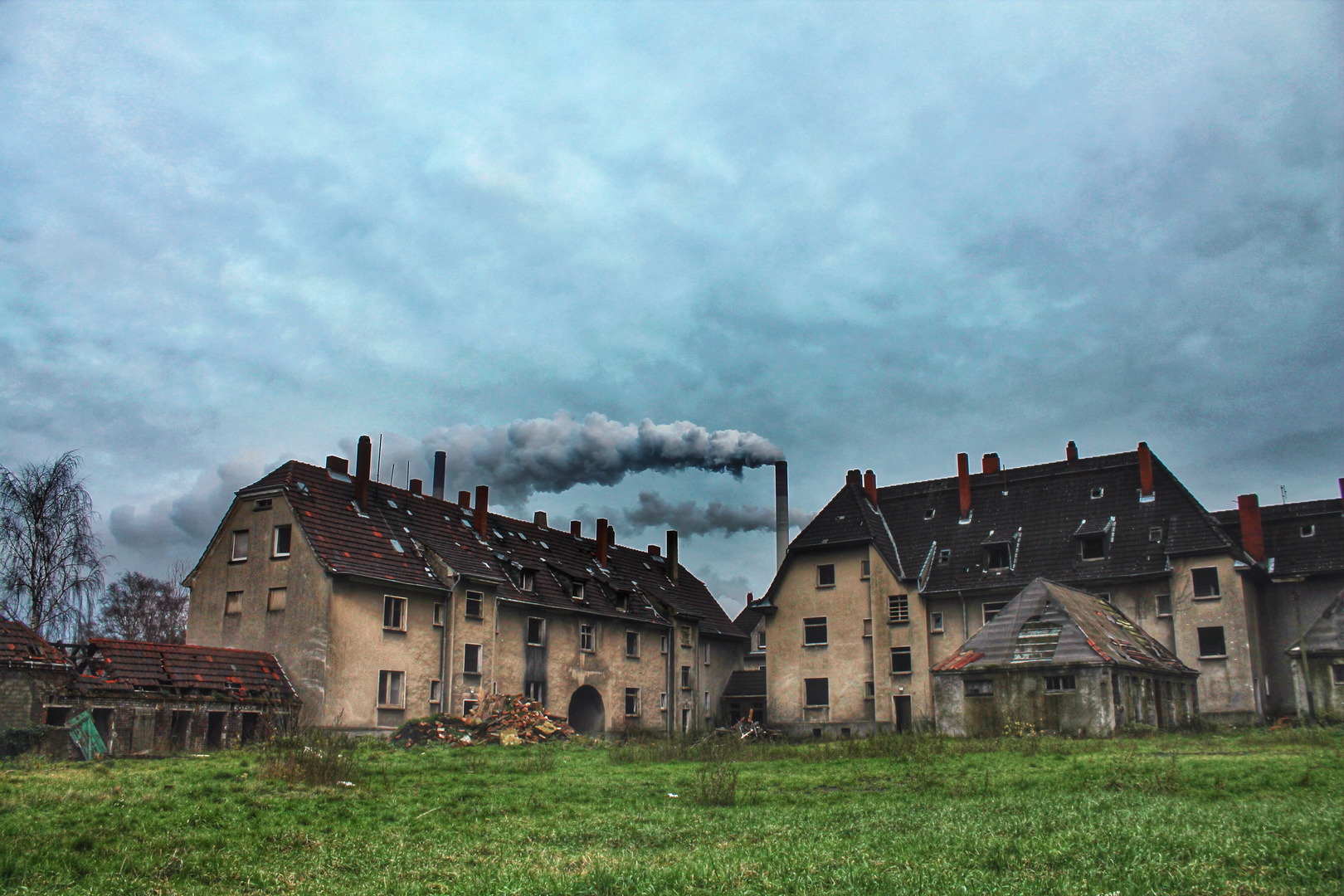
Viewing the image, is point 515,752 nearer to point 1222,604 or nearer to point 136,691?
point 136,691

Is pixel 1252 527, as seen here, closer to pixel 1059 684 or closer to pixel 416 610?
pixel 1059 684

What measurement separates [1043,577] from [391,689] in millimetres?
28027

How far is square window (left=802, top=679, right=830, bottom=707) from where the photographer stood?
175 feet

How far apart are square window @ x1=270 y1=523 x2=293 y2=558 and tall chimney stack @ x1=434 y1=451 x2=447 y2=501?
17287 millimetres

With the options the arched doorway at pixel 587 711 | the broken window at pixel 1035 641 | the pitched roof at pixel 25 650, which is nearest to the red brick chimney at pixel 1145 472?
the broken window at pixel 1035 641

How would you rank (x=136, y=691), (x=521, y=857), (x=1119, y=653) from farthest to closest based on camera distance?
(x=1119, y=653), (x=136, y=691), (x=521, y=857)

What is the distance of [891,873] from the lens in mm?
9727

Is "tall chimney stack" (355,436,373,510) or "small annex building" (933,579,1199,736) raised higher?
"tall chimney stack" (355,436,373,510)

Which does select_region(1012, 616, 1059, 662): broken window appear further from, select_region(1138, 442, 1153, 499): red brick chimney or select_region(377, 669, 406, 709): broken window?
select_region(377, 669, 406, 709): broken window

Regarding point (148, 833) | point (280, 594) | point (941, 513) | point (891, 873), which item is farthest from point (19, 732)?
point (941, 513)

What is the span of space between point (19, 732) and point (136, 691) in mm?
4090

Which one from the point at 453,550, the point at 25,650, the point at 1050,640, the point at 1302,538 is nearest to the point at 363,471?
the point at 453,550

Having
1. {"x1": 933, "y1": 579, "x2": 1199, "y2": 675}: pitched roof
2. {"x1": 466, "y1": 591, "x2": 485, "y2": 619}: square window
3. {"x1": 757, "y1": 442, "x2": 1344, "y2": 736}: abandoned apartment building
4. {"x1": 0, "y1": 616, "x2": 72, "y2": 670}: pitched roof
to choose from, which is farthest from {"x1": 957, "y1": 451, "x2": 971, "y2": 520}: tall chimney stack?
{"x1": 0, "y1": 616, "x2": 72, "y2": 670}: pitched roof

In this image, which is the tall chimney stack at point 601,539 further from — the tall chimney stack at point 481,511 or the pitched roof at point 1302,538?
the pitched roof at point 1302,538
